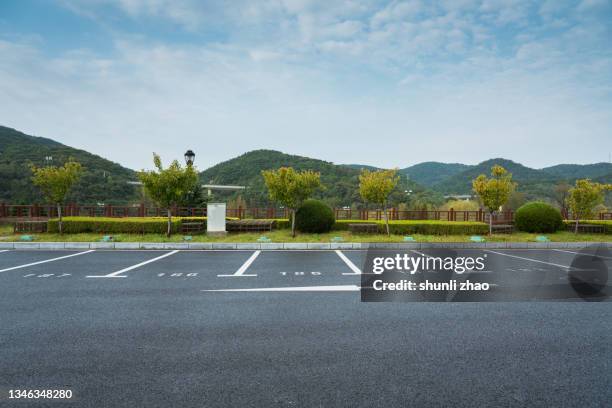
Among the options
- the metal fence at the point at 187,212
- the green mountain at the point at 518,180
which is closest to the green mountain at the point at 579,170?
the green mountain at the point at 518,180

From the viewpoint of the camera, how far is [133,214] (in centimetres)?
2261

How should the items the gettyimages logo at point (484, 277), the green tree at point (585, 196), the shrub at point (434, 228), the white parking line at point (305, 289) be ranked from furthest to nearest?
the shrub at point (434, 228) → the green tree at point (585, 196) → the white parking line at point (305, 289) → the gettyimages logo at point (484, 277)

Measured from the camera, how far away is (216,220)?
658 inches

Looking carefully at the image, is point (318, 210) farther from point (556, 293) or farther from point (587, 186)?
point (587, 186)

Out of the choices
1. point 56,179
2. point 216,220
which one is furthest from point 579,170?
point 56,179

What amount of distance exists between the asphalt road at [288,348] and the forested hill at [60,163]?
32064mm

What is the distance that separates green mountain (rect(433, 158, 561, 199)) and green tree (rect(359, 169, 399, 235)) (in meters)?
49.0

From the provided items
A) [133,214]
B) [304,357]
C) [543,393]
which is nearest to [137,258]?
[304,357]

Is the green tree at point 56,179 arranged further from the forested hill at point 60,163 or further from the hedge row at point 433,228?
the forested hill at point 60,163

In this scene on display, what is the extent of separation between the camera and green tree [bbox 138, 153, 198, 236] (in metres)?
15.6

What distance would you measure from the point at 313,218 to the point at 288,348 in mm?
13433

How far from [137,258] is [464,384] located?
33.8 ft

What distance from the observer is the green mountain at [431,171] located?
107 meters

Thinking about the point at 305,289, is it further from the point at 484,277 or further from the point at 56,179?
the point at 56,179
